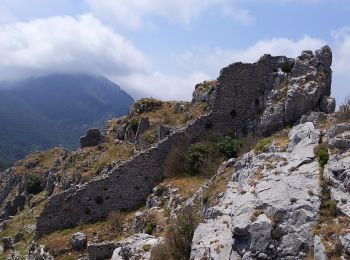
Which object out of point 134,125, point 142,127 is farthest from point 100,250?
point 134,125

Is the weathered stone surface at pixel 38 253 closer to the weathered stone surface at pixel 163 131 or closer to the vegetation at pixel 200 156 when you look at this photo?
the vegetation at pixel 200 156

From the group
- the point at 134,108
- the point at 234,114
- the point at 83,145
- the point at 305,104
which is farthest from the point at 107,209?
the point at 83,145

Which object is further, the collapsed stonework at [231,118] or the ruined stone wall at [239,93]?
the ruined stone wall at [239,93]

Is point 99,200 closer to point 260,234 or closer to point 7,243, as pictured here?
point 7,243

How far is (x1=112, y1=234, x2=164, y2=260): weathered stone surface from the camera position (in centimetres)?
2186

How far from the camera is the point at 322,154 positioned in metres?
19.2

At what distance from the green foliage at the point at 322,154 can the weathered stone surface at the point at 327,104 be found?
11.4 meters

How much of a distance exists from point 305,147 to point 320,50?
15823mm

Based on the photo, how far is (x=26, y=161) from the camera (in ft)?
237

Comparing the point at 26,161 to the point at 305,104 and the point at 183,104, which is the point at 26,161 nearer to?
the point at 183,104

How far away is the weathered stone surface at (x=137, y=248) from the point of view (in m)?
21.9

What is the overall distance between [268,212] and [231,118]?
20240 mm

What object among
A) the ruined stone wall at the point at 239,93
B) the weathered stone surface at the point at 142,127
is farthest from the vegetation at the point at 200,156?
the weathered stone surface at the point at 142,127

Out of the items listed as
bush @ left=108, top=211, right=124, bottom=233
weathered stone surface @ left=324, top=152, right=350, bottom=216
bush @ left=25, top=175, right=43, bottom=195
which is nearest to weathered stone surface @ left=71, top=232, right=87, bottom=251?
bush @ left=108, top=211, right=124, bottom=233
